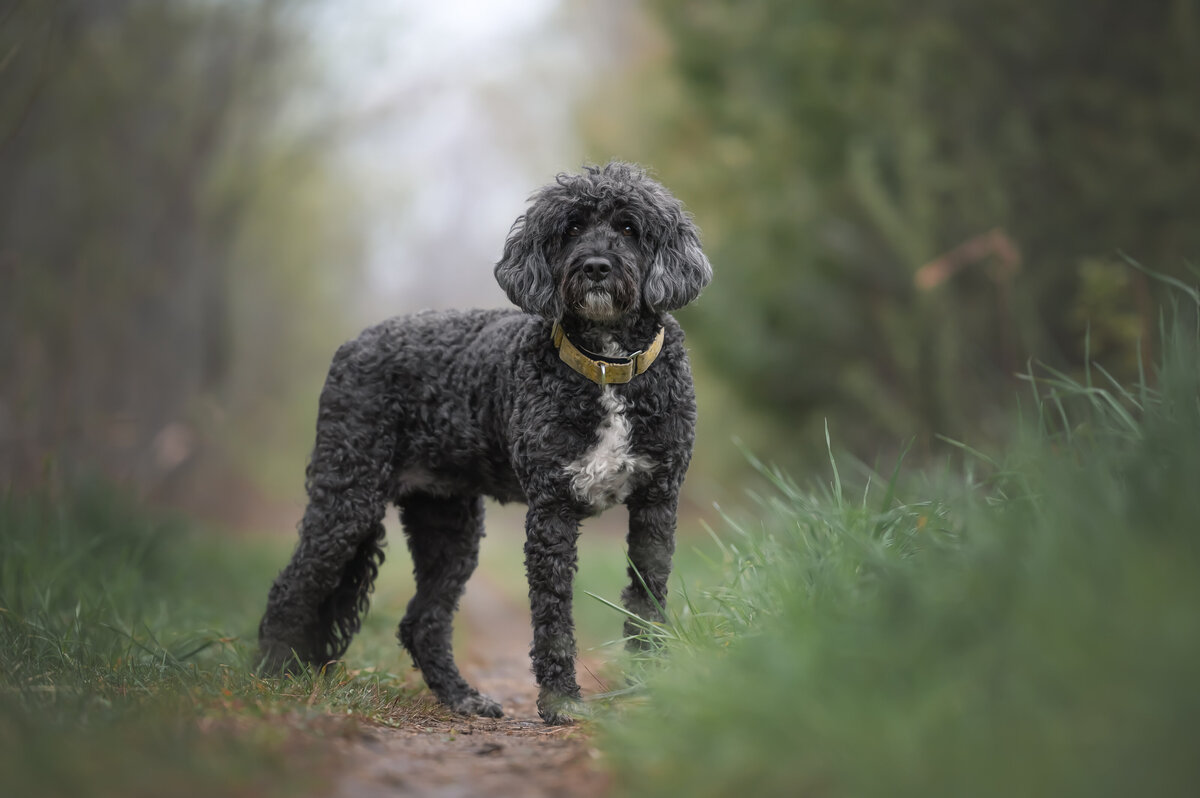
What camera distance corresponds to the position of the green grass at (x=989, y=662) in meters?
2.02

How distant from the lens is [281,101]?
13.5m

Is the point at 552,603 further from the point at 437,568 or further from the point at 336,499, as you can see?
the point at 336,499

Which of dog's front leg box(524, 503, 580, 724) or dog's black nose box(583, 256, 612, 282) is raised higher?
dog's black nose box(583, 256, 612, 282)

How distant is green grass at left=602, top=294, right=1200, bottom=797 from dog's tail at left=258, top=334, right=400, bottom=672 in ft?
6.34

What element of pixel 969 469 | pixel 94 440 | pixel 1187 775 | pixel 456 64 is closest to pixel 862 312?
pixel 969 469

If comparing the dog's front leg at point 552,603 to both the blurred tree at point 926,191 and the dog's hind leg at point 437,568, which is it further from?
the blurred tree at point 926,191

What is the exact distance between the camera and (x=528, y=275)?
4242 millimetres

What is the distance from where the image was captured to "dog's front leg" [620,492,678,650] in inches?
164

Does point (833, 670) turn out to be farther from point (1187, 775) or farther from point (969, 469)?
point (969, 469)

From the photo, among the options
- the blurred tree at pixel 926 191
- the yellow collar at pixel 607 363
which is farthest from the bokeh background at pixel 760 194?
the yellow collar at pixel 607 363

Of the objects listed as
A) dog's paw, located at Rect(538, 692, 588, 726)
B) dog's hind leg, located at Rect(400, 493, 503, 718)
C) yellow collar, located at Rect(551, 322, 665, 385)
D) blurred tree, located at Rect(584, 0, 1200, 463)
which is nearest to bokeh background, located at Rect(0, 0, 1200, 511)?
blurred tree, located at Rect(584, 0, 1200, 463)

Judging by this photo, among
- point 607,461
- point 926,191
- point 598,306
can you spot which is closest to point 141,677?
point 607,461

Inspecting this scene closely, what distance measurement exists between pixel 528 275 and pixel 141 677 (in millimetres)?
2197

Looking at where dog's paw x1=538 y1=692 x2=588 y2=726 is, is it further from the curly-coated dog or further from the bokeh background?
the bokeh background
